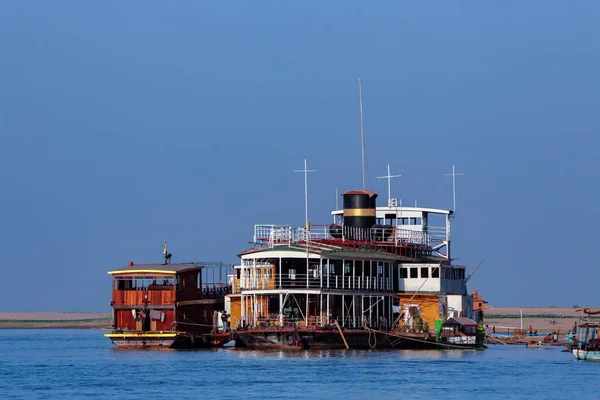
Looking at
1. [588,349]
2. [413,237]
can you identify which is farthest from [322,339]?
[413,237]

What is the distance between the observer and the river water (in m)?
64.7

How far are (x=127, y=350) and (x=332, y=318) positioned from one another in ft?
50.1

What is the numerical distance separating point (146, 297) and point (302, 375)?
2166cm

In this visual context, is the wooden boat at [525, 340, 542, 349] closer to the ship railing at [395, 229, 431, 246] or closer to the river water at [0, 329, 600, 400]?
the river water at [0, 329, 600, 400]

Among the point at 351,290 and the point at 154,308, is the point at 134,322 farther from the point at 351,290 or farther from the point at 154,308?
the point at 351,290

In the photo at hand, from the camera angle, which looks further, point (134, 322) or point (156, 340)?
point (134, 322)

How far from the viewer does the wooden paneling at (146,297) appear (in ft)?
295

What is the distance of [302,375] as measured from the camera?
234 feet

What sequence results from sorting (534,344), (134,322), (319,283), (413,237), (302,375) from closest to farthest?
1. (302,375)
2. (319,283)
3. (134,322)
4. (413,237)
5. (534,344)

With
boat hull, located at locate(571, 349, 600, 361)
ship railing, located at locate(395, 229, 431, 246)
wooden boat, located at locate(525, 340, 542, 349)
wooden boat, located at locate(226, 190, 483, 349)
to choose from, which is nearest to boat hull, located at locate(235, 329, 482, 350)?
wooden boat, located at locate(226, 190, 483, 349)

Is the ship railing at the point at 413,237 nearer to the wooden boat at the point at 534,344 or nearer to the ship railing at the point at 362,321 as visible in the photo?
the ship railing at the point at 362,321

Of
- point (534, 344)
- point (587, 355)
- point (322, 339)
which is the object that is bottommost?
point (587, 355)

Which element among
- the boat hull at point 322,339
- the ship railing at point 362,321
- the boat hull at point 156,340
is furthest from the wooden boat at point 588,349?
the boat hull at point 156,340

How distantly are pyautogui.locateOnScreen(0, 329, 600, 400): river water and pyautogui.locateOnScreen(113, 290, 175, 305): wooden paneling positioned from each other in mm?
3272
